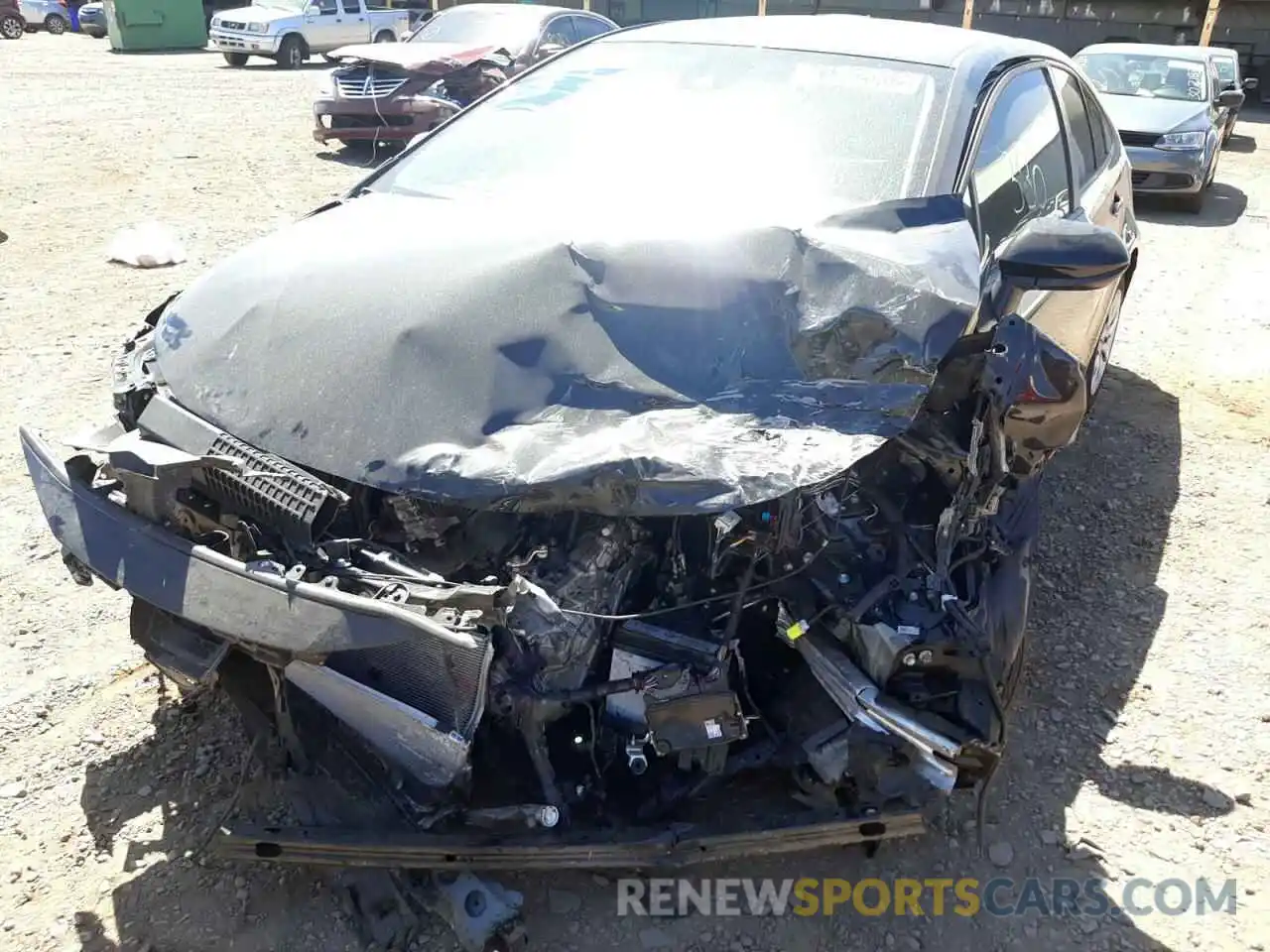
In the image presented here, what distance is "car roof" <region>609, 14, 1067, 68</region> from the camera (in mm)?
3209

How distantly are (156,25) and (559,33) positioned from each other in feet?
49.6

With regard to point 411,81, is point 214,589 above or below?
below

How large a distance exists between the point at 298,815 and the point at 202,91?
52.0ft

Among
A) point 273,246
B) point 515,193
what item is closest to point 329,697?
point 273,246

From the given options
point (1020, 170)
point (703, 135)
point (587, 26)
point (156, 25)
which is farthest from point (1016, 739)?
point (156, 25)

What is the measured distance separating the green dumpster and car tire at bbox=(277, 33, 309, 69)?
4.67m

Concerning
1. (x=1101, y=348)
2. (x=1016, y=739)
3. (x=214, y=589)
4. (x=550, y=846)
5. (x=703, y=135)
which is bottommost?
(x=1016, y=739)

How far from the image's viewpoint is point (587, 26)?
11875mm

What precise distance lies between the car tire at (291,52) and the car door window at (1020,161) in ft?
60.5


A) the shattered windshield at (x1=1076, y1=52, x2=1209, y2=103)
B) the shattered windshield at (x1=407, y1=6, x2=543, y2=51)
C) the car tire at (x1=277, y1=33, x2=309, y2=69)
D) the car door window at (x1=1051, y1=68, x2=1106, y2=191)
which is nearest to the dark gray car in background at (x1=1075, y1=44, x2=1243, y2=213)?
the shattered windshield at (x1=1076, y1=52, x2=1209, y2=103)

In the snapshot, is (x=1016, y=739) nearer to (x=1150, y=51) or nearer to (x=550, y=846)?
(x=550, y=846)

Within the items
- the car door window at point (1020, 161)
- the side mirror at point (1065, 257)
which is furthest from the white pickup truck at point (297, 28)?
the side mirror at point (1065, 257)

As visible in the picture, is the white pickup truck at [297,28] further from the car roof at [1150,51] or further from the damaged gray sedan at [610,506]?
the damaged gray sedan at [610,506]

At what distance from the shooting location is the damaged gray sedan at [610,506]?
2.05 m
